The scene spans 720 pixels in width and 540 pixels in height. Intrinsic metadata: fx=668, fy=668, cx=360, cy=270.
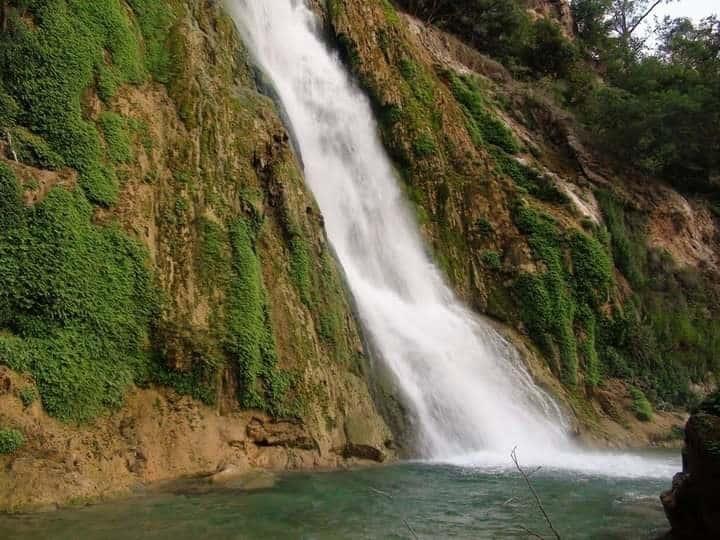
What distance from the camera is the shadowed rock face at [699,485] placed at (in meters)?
7.02

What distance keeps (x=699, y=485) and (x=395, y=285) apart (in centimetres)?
1409

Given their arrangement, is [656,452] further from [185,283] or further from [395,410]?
[185,283]

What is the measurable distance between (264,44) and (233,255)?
462 inches

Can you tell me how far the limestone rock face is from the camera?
23.0 ft

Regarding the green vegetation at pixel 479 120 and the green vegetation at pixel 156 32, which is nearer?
the green vegetation at pixel 156 32

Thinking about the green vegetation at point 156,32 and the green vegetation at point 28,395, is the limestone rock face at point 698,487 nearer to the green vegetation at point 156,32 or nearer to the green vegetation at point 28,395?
the green vegetation at point 28,395

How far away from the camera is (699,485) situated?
285 inches

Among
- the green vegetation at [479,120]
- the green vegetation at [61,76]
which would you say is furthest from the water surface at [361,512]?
the green vegetation at [479,120]

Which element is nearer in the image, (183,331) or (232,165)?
Answer: (183,331)

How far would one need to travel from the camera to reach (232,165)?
49.2 ft

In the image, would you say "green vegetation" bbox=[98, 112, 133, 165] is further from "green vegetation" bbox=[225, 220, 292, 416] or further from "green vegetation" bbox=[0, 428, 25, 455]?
"green vegetation" bbox=[0, 428, 25, 455]

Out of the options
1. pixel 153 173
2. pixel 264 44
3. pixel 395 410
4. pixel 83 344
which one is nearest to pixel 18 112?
pixel 153 173

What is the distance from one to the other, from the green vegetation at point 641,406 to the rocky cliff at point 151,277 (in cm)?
1159

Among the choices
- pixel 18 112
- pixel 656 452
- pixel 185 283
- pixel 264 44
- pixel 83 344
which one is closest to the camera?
pixel 83 344
